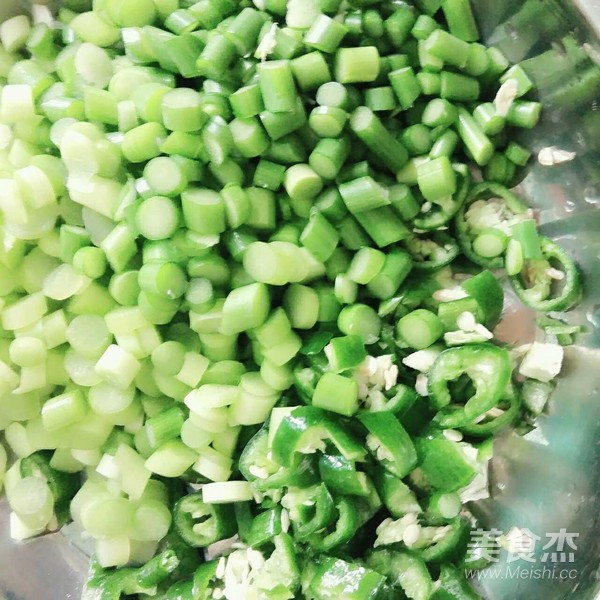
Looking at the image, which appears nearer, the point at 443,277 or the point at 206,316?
the point at 206,316

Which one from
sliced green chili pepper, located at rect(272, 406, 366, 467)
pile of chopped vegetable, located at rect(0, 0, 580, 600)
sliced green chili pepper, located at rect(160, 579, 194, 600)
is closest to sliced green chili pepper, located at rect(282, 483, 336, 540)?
pile of chopped vegetable, located at rect(0, 0, 580, 600)

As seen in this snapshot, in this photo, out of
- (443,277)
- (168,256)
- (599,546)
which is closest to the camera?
(599,546)

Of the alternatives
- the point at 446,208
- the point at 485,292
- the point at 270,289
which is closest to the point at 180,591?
the point at 270,289

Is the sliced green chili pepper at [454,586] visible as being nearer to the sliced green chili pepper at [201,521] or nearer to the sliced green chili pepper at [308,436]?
the sliced green chili pepper at [308,436]

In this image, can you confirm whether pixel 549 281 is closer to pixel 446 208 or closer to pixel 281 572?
pixel 446 208

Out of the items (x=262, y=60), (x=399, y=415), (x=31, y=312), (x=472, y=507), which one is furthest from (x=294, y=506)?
(x=262, y=60)

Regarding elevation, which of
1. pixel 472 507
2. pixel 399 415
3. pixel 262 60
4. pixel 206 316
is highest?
pixel 262 60

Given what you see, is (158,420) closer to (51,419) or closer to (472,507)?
(51,419)

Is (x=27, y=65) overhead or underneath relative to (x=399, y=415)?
overhead

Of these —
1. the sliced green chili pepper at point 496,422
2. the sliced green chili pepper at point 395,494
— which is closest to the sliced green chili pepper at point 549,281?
the sliced green chili pepper at point 496,422
